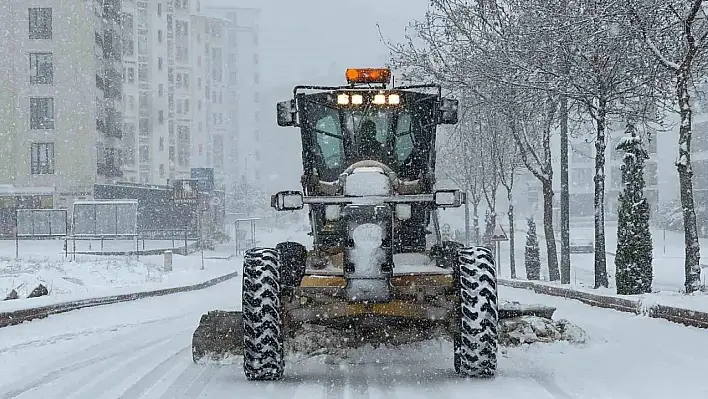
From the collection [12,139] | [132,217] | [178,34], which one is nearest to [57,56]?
[12,139]

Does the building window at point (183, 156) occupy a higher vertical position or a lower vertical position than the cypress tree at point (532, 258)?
higher

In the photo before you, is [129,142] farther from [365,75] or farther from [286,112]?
[365,75]

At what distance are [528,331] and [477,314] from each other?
1.86m

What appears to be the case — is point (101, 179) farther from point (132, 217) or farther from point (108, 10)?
point (132, 217)

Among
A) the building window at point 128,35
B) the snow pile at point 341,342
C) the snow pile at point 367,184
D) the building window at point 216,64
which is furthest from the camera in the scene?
the building window at point 216,64

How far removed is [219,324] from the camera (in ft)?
31.2

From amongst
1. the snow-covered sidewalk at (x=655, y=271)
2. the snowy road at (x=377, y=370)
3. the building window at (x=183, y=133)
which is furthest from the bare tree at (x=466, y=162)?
the building window at (x=183, y=133)

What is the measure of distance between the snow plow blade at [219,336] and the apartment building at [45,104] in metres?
56.4

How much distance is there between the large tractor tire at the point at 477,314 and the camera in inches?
328

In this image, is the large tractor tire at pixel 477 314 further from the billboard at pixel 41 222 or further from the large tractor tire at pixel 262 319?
the billboard at pixel 41 222

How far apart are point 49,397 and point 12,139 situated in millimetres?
58773

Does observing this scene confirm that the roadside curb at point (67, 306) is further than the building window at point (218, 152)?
No

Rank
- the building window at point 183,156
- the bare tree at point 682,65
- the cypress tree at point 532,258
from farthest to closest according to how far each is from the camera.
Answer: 1. the building window at point 183,156
2. the cypress tree at point 532,258
3. the bare tree at point 682,65

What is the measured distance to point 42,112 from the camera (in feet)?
209
